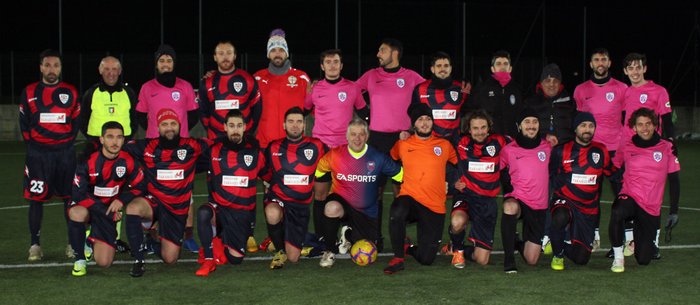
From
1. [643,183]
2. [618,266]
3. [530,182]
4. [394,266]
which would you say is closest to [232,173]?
[394,266]

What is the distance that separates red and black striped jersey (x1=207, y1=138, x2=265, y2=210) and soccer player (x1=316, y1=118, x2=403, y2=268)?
604 mm

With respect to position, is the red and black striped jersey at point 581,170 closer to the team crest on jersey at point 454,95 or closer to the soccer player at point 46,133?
the team crest on jersey at point 454,95

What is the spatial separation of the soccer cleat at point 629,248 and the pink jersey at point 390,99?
2217mm

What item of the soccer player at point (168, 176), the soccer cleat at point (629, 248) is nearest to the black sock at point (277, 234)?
the soccer player at point (168, 176)

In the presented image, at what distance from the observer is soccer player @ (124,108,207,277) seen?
7.02 metres

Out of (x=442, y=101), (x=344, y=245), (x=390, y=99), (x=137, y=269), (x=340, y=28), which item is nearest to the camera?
(x=137, y=269)

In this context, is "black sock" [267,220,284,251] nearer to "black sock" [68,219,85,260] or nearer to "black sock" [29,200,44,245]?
"black sock" [68,219,85,260]

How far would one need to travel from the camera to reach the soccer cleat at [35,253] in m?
7.12

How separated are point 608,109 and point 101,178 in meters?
4.48

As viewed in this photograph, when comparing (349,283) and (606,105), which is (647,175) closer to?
(606,105)

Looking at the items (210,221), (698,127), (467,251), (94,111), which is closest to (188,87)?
(94,111)

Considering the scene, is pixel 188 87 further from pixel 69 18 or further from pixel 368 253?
pixel 69 18

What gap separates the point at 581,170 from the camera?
7012mm

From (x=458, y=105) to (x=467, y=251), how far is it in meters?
1.50
